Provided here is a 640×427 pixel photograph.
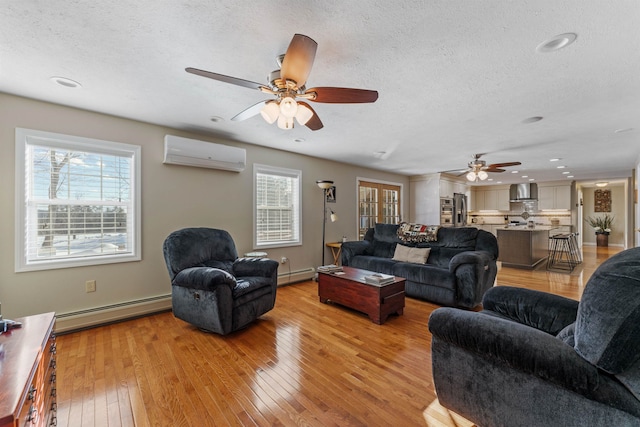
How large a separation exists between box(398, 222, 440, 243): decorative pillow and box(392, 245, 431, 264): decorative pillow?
0.18 m

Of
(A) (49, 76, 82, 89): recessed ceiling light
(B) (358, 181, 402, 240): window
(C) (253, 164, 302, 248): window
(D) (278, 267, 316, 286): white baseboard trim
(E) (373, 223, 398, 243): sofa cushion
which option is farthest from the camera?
(B) (358, 181, 402, 240): window

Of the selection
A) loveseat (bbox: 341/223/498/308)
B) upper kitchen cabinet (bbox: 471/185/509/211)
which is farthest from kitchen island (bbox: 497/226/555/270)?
upper kitchen cabinet (bbox: 471/185/509/211)

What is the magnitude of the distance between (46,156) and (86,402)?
2.45 metres

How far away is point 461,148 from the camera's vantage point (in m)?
4.43

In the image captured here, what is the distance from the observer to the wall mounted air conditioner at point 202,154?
3294 mm

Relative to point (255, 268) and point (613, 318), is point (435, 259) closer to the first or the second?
point (255, 268)

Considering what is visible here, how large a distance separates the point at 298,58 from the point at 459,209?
25.6ft

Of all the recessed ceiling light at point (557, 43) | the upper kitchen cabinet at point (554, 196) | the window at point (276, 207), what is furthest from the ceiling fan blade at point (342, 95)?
the upper kitchen cabinet at point (554, 196)

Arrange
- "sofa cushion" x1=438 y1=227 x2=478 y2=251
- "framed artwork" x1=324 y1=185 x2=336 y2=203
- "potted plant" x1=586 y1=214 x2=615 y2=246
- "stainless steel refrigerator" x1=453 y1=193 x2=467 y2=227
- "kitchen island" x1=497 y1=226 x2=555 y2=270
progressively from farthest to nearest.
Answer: "potted plant" x1=586 y1=214 x2=615 y2=246, "stainless steel refrigerator" x1=453 y1=193 x2=467 y2=227, "kitchen island" x1=497 y1=226 x2=555 y2=270, "framed artwork" x1=324 y1=185 x2=336 y2=203, "sofa cushion" x1=438 y1=227 x2=478 y2=251

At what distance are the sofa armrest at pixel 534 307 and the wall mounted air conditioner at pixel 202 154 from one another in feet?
11.1

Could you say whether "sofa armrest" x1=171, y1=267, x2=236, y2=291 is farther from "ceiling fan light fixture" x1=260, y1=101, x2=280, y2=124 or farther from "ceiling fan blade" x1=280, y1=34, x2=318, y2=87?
"ceiling fan blade" x1=280, y1=34, x2=318, y2=87

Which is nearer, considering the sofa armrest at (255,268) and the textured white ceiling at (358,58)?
the textured white ceiling at (358,58)

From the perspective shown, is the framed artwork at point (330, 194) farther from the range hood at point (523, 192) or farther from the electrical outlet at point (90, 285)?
the range hood at point (523, 192)

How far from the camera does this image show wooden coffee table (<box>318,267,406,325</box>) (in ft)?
9.61
